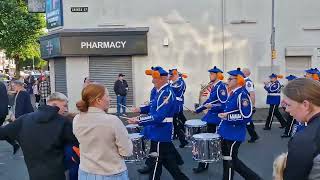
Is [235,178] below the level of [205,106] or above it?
below

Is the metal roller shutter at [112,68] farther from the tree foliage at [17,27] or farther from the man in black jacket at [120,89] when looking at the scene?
the tree foliage at [17,27]

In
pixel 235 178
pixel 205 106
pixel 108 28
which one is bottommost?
pixel 235 178

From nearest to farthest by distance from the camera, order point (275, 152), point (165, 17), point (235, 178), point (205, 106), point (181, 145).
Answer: point (235, 178) → point (205, 106) → point (275, 152) → point (181, 145) → point (165, 17)

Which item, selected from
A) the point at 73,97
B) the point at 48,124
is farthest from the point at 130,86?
the point at 48,124

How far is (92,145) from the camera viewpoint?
4.07 meters

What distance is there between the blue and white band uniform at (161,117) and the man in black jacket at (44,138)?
248 cm

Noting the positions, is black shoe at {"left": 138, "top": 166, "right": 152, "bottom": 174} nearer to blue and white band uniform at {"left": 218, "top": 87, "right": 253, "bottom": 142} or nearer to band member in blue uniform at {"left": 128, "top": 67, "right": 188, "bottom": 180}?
band member in blue uniform at {"left": 128, "top": 67, "right": 188, "bottom": 180}

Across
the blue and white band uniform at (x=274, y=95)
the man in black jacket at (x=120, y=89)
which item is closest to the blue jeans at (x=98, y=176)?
the blue and white band uniform at (x=274, y=95)

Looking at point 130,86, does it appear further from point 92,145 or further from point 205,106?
point 92,145

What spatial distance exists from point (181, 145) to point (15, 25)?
964 inches

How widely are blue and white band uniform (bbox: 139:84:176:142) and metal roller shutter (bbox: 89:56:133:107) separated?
12695 mm

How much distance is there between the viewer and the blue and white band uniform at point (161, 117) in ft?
22.4

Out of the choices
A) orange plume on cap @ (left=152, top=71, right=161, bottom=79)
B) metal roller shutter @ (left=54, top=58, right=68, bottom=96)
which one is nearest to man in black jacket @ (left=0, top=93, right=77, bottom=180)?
orange plume on cap @ (left=152, top=71, right=161, bottom=79)

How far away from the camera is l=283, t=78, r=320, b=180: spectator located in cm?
244
